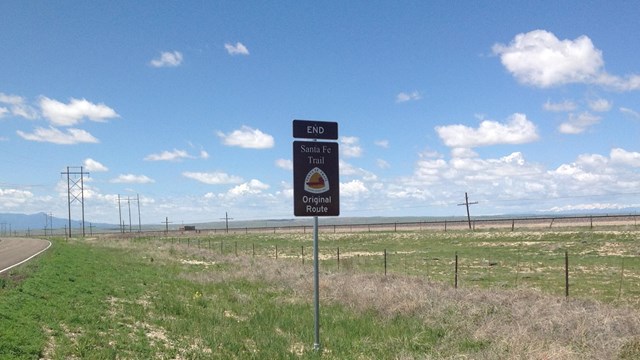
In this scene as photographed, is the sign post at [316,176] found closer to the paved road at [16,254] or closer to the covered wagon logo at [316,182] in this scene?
the covered wagon logo at [316,182]

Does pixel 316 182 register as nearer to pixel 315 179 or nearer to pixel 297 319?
pixel 315 179

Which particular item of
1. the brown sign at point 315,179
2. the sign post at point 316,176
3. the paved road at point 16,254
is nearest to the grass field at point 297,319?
the sign post at point 316,176

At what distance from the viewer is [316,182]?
1120 centimetres

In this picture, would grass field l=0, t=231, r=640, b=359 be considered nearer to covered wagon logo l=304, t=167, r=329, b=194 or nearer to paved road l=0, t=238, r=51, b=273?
covered wagon logo l=304, t=167, r=329, b=194

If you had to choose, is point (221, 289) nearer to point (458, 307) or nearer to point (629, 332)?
point (458, 307)

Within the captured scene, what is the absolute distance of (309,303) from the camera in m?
17.3

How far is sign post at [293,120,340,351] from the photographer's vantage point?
11.0 meters

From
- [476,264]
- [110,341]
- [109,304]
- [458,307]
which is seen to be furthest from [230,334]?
[476,264]

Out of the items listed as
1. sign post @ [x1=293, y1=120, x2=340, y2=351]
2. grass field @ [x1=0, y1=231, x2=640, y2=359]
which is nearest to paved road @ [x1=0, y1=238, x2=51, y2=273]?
grass field @ [x1=0, y1=231, x2=640, y2=359]

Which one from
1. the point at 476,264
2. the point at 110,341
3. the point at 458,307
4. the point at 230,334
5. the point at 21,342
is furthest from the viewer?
the point at 476,264

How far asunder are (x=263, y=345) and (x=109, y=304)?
5489mm

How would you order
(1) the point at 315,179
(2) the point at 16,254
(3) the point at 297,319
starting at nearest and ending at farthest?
1. (1) the point at 315,179
2. (3) the point at 297,319
3. (2) the point at 16,254

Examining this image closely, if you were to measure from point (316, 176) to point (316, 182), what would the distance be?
0.42 feet

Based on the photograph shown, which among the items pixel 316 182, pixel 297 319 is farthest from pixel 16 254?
pixel 316 182
